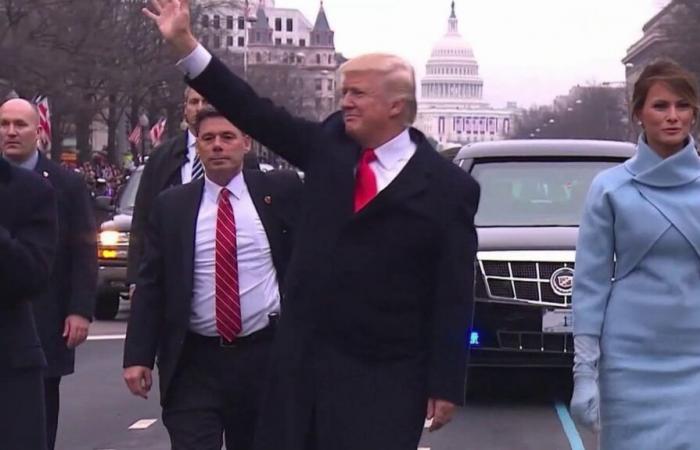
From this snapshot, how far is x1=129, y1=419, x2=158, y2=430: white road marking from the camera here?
10.6 metres

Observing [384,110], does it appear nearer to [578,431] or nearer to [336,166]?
[336,166]

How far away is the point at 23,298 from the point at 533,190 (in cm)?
707

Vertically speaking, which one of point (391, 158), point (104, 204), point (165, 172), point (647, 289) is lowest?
point (104, 204)

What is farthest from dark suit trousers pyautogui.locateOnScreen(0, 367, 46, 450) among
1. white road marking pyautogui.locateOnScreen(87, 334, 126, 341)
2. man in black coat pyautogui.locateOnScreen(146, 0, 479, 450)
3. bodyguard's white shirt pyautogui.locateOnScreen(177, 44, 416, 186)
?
white road marking pyautogui.locateOnScreen(87, 334, 126, 341)

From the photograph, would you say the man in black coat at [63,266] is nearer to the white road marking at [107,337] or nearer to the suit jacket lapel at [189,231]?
the suit jacket lapel at [189,231]

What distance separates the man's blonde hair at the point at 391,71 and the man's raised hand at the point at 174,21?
0.51 metres

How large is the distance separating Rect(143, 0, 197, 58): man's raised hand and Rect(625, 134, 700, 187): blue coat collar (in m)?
1.56

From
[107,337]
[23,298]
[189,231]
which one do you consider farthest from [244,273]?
[107,337]

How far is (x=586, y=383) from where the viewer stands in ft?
17.4

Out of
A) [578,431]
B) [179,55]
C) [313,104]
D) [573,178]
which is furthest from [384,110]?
[313,104]

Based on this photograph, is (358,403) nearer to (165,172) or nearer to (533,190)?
(165,172)

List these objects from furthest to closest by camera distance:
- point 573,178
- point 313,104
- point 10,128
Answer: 1. point 313,104
2. point 573,178
3. point 10,128

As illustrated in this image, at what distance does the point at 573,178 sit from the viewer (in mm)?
12000

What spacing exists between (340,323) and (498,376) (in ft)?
25.3
